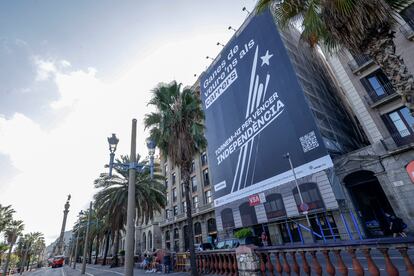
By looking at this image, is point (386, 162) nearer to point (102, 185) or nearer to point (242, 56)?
point (242, 56)

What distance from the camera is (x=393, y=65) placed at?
6527 millimetres

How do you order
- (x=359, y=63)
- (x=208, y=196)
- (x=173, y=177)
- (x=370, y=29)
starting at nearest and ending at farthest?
(x=370, y=29) < (x=359, y=63) < (x=208, y=196) < (x=173, y=177)

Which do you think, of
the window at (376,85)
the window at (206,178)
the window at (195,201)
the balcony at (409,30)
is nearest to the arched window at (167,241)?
the window at (195,201)

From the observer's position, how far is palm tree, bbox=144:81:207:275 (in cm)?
1366

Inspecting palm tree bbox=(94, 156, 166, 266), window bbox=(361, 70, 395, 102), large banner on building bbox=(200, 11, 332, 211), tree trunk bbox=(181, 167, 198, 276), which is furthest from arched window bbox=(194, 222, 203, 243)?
window bbox=(361, 70, 395, 102)

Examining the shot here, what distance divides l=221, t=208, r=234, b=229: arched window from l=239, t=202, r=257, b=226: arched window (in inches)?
78.3

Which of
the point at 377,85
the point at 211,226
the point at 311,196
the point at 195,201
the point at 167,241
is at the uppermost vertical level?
the point at 377,85

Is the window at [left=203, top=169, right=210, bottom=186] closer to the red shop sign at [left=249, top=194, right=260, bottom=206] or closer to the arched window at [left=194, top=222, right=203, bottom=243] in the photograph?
the arched window at [left=194, top=222, right=203, bottom=243]

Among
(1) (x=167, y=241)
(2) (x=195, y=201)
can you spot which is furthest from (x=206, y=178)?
(1) (x=167, y=241)

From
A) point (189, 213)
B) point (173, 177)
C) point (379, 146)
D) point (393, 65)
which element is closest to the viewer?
point (393, 65)

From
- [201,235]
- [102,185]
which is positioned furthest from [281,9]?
[201,235]

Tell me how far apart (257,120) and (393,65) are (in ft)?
73.7

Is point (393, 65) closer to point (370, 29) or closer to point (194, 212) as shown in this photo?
point (370, 29)

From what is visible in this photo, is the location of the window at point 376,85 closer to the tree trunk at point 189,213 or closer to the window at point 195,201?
the tree trunk at point 189,213
